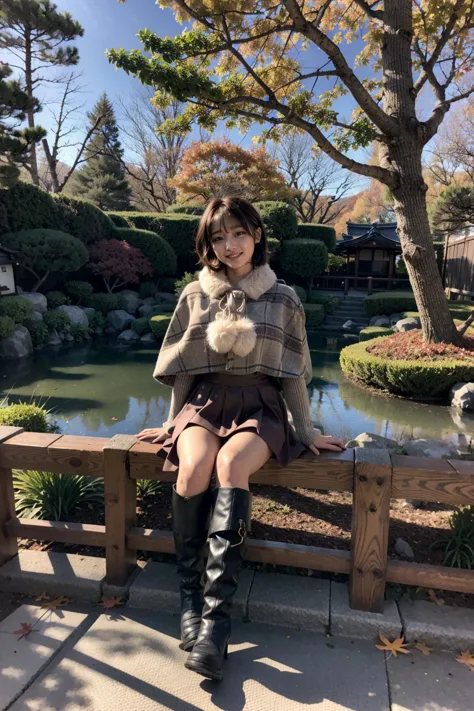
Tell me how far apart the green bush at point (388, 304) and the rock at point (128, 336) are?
728 centimetres

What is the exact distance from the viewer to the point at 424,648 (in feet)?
5.25

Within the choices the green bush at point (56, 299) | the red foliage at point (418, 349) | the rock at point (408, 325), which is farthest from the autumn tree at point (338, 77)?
the green bush at point (56, 299)

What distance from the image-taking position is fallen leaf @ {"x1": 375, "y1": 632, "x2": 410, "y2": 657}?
1.59 metres

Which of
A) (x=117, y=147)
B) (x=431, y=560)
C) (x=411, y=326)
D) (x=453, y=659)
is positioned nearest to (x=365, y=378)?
(x=411, y=326)

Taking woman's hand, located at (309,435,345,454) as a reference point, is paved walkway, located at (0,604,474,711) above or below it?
below

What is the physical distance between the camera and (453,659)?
1567 millimetres

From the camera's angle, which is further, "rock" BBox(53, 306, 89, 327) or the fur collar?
"rock" BBox(53, 306, 89, 327)

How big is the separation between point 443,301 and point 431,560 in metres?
5.71

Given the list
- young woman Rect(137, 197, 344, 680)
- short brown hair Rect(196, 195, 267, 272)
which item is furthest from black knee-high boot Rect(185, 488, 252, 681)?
short brown hair Rect(196, 195, 267, 272)

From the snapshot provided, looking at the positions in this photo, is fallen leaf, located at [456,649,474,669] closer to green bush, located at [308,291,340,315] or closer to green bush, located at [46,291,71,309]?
green bush, located at [46,291,71,309]

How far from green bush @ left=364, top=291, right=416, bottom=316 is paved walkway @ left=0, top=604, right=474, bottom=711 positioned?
12.6 meters

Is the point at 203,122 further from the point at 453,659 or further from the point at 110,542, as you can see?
the point at 453,659

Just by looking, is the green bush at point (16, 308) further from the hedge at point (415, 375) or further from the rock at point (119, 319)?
the hedge at point (415, 375)

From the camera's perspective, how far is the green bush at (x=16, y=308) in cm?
936
